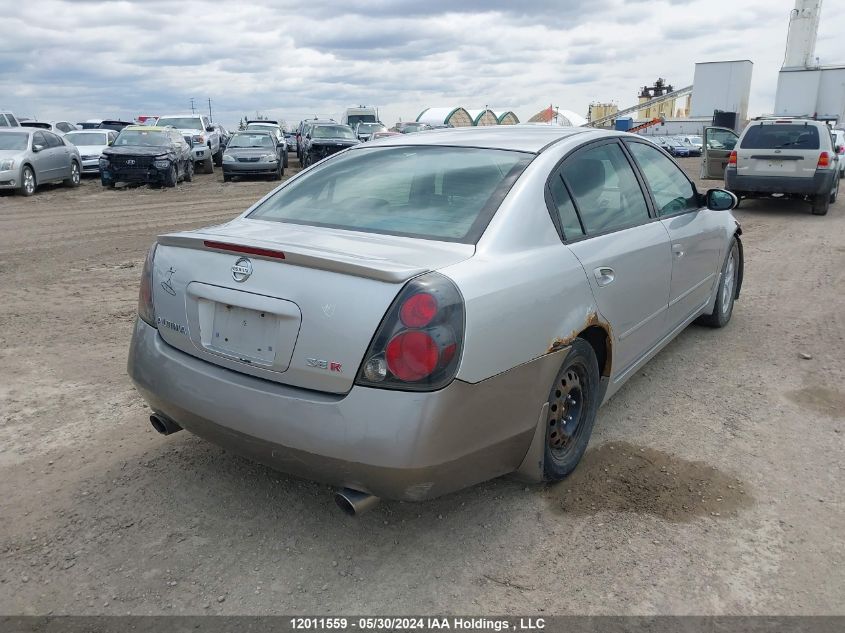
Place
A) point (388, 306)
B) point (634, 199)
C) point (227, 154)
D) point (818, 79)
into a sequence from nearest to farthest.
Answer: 1. point (388, 306)
2. point (634, 199)
3. point (227, 154)
4. point (818, 79)

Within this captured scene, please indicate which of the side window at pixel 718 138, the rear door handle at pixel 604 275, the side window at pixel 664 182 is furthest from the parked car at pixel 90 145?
the rear door handle at pixel 604 275

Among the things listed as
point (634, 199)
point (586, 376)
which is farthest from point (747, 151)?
point (586, 376)

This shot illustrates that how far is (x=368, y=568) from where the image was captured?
268 cm

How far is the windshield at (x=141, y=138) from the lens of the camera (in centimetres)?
1808

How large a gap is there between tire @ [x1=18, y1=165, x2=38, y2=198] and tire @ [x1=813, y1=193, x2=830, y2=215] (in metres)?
16.8

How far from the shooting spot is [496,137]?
146 inches

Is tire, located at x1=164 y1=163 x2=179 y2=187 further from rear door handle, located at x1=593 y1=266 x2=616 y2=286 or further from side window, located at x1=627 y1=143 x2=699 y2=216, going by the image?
rear door handle, located at x1=593 y1=266 x2=616 y2=286

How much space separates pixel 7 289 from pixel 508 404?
21.2ft

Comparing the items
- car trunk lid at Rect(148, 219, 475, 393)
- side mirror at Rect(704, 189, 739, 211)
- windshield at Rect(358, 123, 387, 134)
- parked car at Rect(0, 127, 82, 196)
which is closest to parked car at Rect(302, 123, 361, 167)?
parked car at Rect(0, 127, 82, 196)

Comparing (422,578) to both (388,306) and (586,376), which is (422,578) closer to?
(388,306)

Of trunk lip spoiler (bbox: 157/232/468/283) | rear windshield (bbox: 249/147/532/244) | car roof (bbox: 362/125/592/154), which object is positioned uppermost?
car roof (bbox: 362/125/592/154)

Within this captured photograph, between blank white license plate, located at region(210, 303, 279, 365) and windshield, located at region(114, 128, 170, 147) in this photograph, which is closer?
blank white license plate, located at region(210, 303, 279, 365)

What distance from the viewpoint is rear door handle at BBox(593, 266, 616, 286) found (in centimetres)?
326

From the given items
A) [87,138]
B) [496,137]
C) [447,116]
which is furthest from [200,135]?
[447,116]
